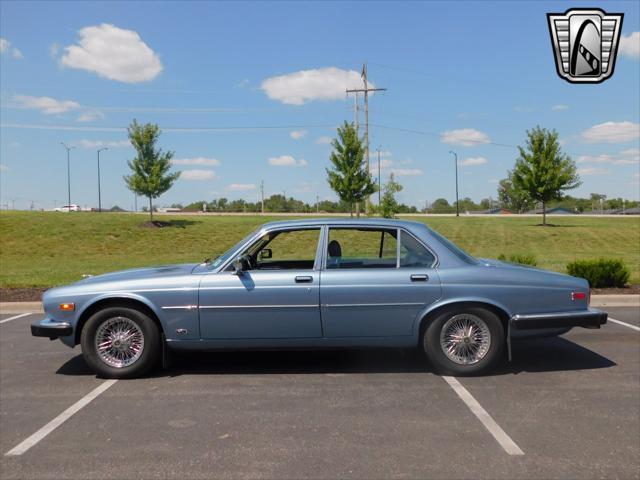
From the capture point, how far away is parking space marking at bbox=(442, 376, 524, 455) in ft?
11.8

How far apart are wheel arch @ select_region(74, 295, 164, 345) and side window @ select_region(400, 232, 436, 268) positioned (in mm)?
2488

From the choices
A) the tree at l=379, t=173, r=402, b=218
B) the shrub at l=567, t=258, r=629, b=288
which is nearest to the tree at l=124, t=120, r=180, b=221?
the tree at l=379, t=173, r=402, b=218

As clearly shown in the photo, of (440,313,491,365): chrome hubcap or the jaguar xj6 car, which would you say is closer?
the jaguar xj6 car

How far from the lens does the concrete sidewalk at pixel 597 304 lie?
9508mm

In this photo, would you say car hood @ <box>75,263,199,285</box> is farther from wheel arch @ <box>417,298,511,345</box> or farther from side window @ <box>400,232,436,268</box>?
wheel arch @ <box>417,298,511,345</box>

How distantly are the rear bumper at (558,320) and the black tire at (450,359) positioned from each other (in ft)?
0.63

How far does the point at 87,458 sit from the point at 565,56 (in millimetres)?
8352

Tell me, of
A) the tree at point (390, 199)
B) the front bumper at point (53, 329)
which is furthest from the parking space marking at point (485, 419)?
the tree at point (390, 199)

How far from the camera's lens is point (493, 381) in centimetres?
508

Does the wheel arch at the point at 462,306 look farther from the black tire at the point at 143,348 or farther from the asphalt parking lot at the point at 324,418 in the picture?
the black tire at the point at 143,348

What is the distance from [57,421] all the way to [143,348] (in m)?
1.10

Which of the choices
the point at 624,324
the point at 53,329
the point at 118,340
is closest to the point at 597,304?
the point at 624,324

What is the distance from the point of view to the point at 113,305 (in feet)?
17.0

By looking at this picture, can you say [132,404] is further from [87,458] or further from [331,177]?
[331,177]
